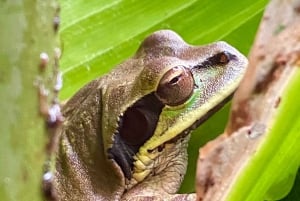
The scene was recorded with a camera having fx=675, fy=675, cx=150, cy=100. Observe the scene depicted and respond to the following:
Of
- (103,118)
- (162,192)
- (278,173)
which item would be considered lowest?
(162,192)

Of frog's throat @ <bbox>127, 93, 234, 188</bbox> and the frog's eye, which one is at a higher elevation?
the frog's eye

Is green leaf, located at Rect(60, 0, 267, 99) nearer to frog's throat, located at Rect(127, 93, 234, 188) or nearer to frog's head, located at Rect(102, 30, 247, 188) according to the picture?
frog's head, located at Rect(102, 30, 247, 188)

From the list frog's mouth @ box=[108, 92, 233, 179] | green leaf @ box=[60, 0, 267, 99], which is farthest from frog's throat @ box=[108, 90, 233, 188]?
green leaf @ box=[60, 0, 267, 99]

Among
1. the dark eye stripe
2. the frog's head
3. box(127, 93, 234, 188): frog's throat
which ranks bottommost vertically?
box(127, 93, 234, 188): frog's throat

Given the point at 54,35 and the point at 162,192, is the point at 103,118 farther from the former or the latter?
the point at 54,35

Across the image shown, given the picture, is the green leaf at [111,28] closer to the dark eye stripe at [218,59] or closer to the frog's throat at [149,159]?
the dark eye stripe at [218,59]

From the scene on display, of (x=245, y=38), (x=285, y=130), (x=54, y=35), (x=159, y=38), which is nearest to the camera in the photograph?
(x=54, y=35)

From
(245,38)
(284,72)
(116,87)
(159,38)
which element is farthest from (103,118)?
(284,72)
